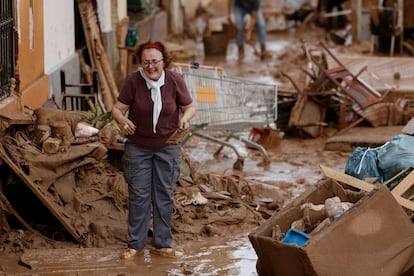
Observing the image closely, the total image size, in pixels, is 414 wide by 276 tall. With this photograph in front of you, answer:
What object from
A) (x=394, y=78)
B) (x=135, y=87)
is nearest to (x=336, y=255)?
(x=135, y=87)

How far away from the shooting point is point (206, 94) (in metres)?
11.5

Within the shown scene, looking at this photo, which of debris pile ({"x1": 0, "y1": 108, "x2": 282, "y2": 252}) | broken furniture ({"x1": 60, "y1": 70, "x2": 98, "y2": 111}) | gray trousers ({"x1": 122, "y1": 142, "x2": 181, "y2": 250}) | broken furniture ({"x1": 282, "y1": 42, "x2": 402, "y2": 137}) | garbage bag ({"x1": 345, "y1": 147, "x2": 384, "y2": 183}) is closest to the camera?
gray trousers ({"x1": 122, "y1": 142, "x2": 181, "y2": 250})

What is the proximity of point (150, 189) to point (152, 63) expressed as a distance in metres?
1.04

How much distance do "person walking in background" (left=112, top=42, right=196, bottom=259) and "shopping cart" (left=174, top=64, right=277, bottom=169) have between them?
3.50 meters

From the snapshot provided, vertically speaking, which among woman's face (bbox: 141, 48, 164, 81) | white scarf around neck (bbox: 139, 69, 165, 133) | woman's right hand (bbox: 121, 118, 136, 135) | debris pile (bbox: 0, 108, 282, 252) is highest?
woman's face (bbox: 141, 48, 164, 81)

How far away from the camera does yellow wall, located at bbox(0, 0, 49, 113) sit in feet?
Answer: 32.0

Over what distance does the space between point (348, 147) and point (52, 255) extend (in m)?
5.83

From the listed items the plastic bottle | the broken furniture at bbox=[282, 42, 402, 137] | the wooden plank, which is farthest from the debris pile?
the broken furniture at bbox=[282, 42, 402, 137]

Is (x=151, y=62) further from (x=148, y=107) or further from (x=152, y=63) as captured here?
(x=148, y=107)

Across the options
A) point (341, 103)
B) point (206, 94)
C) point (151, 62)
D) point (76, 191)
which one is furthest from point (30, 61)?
point (341, 103)

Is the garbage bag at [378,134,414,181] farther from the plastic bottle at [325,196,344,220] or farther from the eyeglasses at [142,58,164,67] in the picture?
the eyeglasses at [142,58,164,67]

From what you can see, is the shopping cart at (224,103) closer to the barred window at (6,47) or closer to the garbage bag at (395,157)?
the barred window at (6,47)

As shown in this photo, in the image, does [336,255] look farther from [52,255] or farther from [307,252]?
[52,255]

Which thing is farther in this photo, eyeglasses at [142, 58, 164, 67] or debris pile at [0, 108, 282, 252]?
debris pile at [0, 108, 282, 252]
